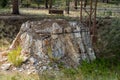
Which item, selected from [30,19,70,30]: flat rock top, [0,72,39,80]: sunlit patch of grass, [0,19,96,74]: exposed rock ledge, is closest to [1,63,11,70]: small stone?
[0,72,39,80]: sunlit patch of grass

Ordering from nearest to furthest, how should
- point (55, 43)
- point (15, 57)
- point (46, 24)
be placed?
point (15, 57) < point (55, 43) < point (46, 24)

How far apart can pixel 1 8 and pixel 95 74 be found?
21.6 meters

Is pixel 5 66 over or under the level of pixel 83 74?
over

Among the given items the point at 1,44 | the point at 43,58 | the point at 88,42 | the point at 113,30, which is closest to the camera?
the point at 43,58

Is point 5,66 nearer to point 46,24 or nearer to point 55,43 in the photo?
point 55,43

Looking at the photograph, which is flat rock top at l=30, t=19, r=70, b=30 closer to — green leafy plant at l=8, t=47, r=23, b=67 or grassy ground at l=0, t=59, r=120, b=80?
green leafy plant at l=8, t=47, r=23, b=67

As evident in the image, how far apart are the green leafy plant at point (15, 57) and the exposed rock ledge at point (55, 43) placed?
7.6 inches

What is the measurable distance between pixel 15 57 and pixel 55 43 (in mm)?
1467

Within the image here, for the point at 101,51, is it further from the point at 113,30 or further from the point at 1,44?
the point at 1,44

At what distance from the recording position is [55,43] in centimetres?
1160

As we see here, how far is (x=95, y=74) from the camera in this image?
34.3ft

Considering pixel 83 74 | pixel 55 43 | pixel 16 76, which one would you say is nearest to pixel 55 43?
pixel 55 43

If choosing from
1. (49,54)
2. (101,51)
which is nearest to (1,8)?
(101,51)

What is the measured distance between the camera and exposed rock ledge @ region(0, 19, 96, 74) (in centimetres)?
1134
